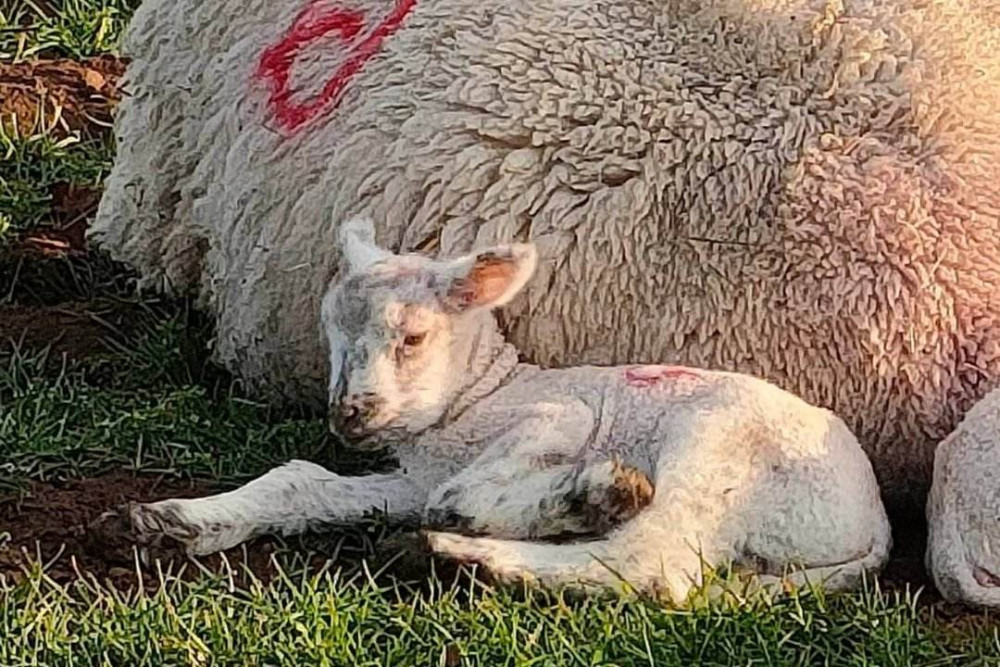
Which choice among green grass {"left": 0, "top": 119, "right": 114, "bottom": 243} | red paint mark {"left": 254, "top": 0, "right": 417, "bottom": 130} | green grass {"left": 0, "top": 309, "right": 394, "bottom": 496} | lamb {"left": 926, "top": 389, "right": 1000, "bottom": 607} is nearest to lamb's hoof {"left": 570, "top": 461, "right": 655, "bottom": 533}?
lamb {"left": 926, "top": 389, "right": 1000, "bottom": 607}

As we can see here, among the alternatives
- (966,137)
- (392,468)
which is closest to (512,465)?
(392,468)

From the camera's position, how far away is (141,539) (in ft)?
12.9

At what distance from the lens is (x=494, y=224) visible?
4.54 meters

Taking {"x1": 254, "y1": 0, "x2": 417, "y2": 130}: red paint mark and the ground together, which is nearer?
the ground

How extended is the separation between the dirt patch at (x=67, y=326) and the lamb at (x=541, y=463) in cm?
141

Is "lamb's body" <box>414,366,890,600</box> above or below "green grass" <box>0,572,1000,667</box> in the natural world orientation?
above

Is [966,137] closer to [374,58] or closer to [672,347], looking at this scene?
[672,347]

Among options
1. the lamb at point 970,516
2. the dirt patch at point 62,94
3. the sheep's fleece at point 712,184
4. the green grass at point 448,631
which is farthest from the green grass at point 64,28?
the lamb at point 970,516

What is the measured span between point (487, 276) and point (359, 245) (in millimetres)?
323

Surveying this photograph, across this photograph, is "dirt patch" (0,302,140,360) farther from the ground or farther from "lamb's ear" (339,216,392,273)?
"lamb's ear" (339,216,392,273)

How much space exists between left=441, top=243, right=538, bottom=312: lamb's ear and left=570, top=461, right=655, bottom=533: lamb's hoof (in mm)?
524

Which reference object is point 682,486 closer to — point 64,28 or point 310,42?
point 310,42

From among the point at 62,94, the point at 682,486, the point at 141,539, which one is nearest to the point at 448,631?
the point at 682,486

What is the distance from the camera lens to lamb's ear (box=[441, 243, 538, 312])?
414cm
